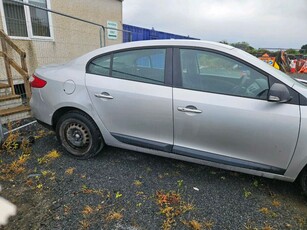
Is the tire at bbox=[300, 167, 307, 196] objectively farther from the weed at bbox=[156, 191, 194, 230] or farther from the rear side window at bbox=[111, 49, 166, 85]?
the rear side window at bbox=[111, 49, 166, 85]

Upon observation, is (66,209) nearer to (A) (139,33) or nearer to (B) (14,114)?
(B) (14,114)

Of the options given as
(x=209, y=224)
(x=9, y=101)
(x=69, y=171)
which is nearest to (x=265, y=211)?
(x=209, y=224)

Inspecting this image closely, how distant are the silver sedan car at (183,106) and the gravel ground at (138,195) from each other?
0.94 ft

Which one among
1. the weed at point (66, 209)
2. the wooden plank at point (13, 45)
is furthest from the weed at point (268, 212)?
the wooden plank at point (13, 45)

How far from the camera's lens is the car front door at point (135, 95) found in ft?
8.54

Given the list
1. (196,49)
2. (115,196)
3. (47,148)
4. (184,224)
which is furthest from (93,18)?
(184,224)

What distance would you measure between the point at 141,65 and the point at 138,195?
149 cm

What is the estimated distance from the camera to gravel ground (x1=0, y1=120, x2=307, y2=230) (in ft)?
6.97

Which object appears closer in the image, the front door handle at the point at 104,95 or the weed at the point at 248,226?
the weed at the point at 248,226

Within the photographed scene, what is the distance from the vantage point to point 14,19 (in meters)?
5.97

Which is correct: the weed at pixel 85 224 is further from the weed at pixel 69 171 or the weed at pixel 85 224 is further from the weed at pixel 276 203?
the weed at pixel 276 203

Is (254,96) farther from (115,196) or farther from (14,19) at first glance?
(14,19)

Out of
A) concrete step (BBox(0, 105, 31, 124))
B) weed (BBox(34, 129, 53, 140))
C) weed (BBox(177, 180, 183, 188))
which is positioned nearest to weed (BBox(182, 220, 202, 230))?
weed (BBox(177, 180, 183, 188))

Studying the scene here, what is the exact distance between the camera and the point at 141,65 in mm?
2766
